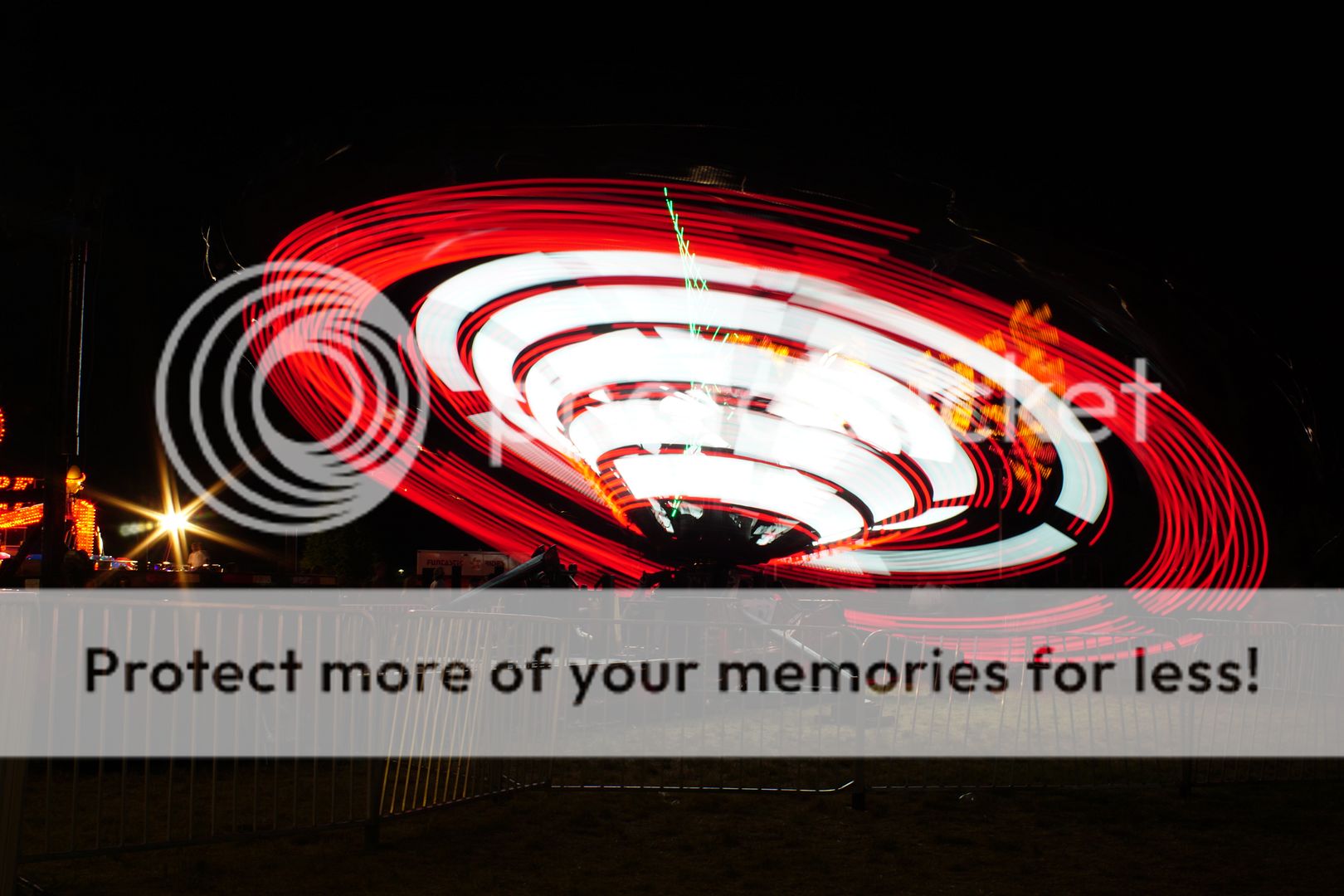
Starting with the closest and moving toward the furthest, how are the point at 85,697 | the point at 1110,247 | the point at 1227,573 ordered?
1. the point at 85,697
2. the point at 1110,247
3. the point at 1227,573

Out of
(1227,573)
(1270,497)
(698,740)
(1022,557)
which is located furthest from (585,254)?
(1270,497)

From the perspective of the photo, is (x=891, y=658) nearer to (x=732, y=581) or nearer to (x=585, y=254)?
(x=585, y=254)

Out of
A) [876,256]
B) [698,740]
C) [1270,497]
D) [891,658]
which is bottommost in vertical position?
[698,740]

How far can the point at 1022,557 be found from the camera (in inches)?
926
